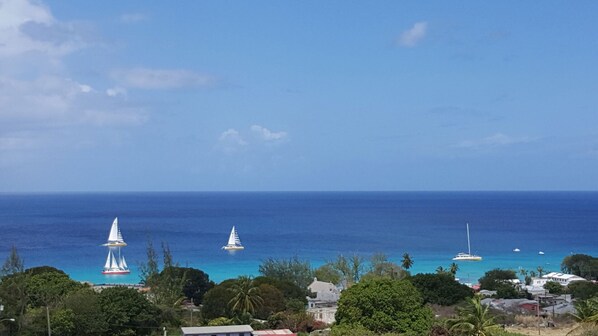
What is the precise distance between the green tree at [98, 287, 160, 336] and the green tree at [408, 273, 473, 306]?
20.7 meters

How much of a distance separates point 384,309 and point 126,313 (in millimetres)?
14393

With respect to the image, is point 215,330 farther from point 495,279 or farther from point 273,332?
point 495,279

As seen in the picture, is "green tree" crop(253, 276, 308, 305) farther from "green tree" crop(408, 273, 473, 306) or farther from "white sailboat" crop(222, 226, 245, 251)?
"white sailboat" crop(222, 226, 245, 251)

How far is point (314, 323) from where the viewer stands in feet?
128

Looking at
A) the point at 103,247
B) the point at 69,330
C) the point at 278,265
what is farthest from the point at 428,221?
the point at 69,330

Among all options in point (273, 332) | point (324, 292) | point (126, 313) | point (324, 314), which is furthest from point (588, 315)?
point (324, 292)

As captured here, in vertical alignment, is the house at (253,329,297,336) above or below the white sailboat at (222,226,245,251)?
above

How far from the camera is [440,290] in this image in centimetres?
4706

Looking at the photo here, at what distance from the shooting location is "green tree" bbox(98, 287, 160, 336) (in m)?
34.7

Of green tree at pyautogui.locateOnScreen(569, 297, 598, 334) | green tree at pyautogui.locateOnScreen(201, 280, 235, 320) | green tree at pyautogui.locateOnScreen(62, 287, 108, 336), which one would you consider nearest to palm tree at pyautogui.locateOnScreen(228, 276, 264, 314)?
green tree at pyautogui.locateOnScreen(201, 280, 235, 320)

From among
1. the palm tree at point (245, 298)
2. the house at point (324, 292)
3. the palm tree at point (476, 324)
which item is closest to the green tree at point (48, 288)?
the palm tree at point (245, 298)

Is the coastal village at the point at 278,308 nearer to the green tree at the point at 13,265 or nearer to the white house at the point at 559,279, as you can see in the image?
the green tree at the point at 13,265

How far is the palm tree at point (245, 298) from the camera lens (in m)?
41.8

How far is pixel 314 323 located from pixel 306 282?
2189 centimetres
